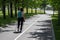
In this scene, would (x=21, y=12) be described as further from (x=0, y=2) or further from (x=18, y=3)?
(x=18, y=3)

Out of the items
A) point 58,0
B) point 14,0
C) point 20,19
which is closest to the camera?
point 20,19

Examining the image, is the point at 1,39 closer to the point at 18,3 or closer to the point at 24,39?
the point at 24,39

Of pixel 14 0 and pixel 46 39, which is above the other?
pixel 14 0

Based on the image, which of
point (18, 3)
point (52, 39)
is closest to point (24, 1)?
point (18, 3)

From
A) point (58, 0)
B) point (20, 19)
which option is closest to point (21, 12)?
point (20, 19)

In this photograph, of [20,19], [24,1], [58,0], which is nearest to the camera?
[20,19]

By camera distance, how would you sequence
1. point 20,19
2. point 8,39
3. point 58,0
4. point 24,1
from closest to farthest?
1. point 8,39
2. point 20,19
3. point 58,0
4. point 24,1

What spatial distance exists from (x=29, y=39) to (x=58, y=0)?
34.1ft

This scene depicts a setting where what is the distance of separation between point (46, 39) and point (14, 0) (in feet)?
109

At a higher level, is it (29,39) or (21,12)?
(21,12)

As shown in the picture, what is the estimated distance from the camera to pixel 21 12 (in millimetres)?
19203

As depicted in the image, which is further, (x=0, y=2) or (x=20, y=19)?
(x=0, y=2)

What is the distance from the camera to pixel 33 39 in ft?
48.7

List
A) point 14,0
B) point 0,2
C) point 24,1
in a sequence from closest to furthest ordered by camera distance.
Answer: point 0,2 < point 14,0 < point 24,1
